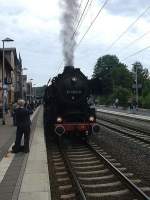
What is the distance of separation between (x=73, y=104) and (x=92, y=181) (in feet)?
31.3

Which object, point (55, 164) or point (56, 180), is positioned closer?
point (56, 180)

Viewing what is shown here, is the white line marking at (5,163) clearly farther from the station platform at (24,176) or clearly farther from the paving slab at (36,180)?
the paving slab at (36,180)

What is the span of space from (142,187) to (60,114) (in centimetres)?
1067

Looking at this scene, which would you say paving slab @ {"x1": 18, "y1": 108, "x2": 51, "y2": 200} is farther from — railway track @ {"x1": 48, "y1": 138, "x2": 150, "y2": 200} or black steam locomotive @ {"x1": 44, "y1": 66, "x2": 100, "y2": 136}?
black steam locomotive @ {"x1": 44, "y1": 66, "x2": 100, "y2": 136}

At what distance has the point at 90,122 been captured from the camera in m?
21.0

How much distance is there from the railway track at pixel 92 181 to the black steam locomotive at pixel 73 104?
3682 mm

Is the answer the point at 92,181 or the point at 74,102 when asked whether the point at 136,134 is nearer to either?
the point at 74,102

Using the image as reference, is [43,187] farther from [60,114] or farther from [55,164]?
[60,114]

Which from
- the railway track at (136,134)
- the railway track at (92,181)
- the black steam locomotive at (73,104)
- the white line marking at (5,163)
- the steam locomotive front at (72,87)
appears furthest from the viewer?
the railway track at (136,134)

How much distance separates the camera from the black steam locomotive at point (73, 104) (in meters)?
20.8

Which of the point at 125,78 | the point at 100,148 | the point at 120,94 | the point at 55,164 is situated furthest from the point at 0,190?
the point at 125,78

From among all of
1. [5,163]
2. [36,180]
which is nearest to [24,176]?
[36,180]

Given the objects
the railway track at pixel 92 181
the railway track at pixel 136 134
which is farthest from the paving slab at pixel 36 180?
the railway track at pixel 136 134

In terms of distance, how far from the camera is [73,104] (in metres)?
21.1
